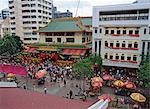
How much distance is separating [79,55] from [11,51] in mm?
5730

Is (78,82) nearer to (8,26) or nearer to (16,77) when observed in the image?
(16,77)

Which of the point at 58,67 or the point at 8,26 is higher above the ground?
the point at 8,26

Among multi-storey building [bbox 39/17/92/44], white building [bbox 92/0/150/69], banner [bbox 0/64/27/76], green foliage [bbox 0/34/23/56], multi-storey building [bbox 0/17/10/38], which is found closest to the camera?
banner [bbox 0/64/27/76]

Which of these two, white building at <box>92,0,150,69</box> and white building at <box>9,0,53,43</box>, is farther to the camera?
white building at <box>9,0,53,43</box>

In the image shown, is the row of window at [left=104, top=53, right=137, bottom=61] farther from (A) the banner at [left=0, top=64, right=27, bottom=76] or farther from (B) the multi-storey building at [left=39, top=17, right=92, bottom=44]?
(A) the banner at [left=0, top=64, right=27, bottom=76]

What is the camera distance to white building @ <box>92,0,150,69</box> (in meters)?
11.7

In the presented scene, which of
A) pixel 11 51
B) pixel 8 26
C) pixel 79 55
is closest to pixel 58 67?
pixel 79 55

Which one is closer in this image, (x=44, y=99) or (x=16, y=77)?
(x=44, y=99)

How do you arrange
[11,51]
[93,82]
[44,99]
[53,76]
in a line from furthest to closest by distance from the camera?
[11,51] < [53,76] < [93,82] < [44,99]

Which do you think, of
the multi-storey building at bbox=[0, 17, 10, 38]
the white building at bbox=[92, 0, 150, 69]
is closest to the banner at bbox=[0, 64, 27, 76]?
the white building at bbox=[92, 0, 150, 69]

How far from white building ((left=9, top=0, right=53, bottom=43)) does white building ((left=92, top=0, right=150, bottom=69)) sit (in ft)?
33.8

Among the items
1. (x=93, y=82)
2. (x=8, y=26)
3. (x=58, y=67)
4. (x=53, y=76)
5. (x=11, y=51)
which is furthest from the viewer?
(x=8, y=26)

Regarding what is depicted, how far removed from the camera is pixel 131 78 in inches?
457

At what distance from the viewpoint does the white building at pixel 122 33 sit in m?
11.7
